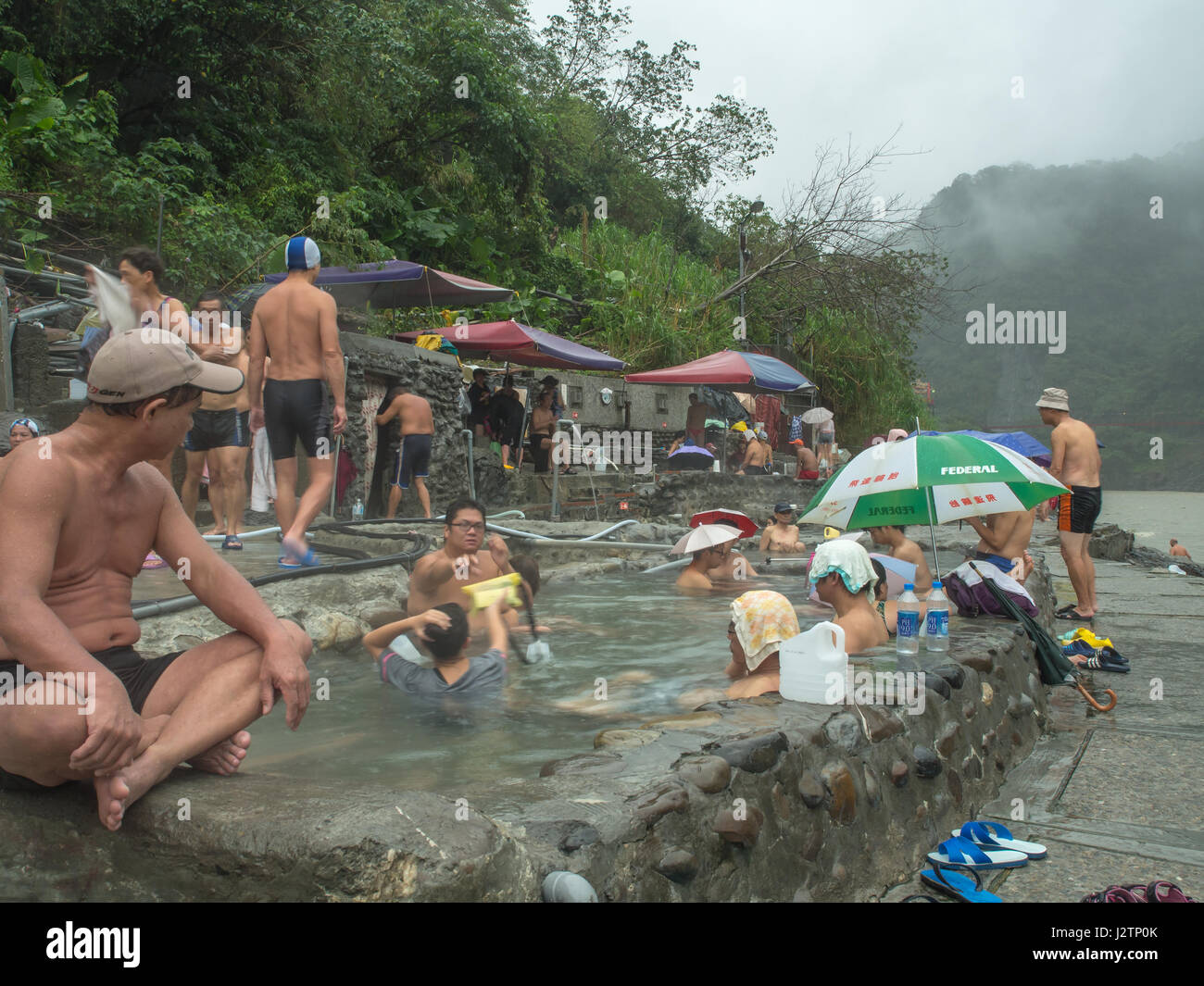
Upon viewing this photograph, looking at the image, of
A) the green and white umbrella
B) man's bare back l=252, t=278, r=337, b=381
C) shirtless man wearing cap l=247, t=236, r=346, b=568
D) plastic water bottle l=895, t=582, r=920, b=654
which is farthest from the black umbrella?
man's bare back l=252, t=278, r=337, b=381

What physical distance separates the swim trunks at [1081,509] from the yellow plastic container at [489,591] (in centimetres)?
500

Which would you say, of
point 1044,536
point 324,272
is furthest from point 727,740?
point 1044,536

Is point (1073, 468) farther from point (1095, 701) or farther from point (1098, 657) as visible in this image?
point (1095, 701)

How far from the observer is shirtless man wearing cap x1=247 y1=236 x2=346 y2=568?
5.61 m

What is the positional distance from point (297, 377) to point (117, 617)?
11.3 ft

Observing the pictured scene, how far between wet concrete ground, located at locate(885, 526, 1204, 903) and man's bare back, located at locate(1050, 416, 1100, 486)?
147 cm

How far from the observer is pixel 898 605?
16.4ft

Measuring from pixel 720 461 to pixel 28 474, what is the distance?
1773 centimetres

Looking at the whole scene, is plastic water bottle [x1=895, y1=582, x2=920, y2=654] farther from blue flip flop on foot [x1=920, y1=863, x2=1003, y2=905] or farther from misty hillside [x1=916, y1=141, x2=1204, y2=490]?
misty hillside [x1=916, y1=141, x2=1204, y2=490]

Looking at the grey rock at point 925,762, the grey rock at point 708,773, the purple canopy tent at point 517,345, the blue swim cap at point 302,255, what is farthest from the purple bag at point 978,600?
the purple canopy tent at point 517,345

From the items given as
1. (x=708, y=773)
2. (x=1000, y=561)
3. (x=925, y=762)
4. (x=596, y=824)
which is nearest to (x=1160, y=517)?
(x=1000, y=561)

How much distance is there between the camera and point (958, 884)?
11.4 ft

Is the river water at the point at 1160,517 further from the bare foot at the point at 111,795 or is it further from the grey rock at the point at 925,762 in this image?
the bare foot at the point at 111,795
